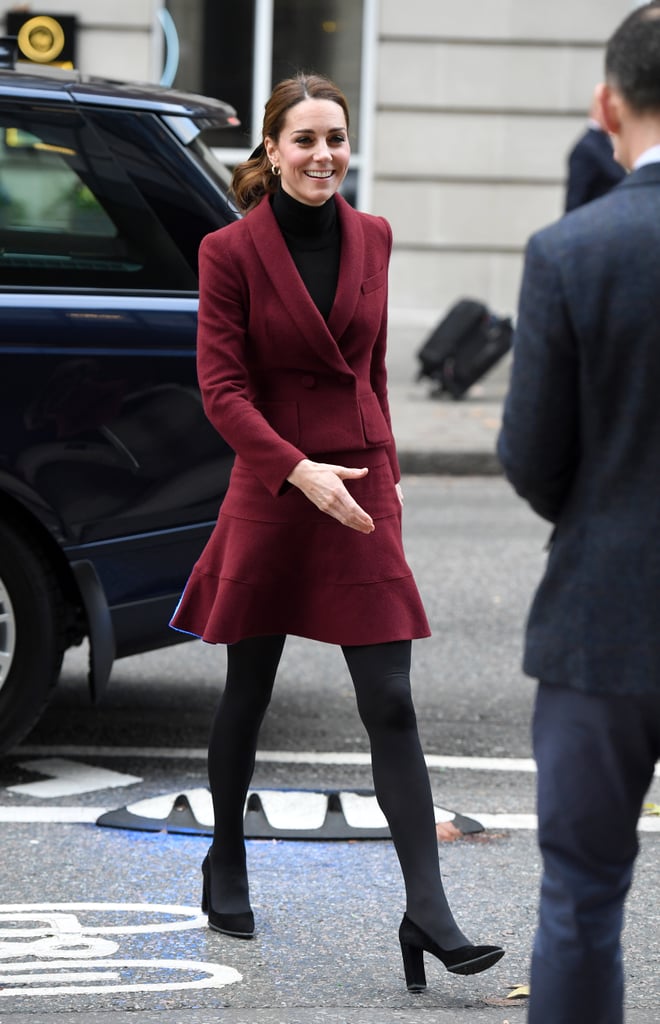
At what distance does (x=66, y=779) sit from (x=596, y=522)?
2896 millimetres

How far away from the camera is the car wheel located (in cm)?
473

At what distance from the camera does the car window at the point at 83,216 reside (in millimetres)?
4785

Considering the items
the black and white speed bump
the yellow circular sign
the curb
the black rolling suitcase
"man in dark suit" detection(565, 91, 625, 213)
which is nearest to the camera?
the black and white speed bump

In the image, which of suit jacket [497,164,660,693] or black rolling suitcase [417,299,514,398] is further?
black rolling suitcase [417,299,514,398]

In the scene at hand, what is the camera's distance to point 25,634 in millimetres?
4773

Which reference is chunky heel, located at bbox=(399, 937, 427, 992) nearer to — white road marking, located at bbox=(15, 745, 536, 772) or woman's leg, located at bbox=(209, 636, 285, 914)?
woman's leg, located at bbox=(209, 636, 285, 914)

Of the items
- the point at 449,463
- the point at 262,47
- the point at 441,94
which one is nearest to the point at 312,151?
the point at 449,463

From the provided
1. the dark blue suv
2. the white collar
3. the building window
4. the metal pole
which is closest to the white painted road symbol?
the dark blue suv

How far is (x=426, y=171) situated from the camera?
1533 cm

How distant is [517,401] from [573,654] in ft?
1.19

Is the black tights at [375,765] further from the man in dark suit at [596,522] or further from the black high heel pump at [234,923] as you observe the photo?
the man in dark suit at [596,522]

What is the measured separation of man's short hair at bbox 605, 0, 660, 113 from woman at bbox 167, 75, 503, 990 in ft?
4.16

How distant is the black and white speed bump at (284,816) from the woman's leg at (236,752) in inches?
26.3

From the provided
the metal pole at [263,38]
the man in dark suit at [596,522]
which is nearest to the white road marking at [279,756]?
the man in dark suit at [596,522]
